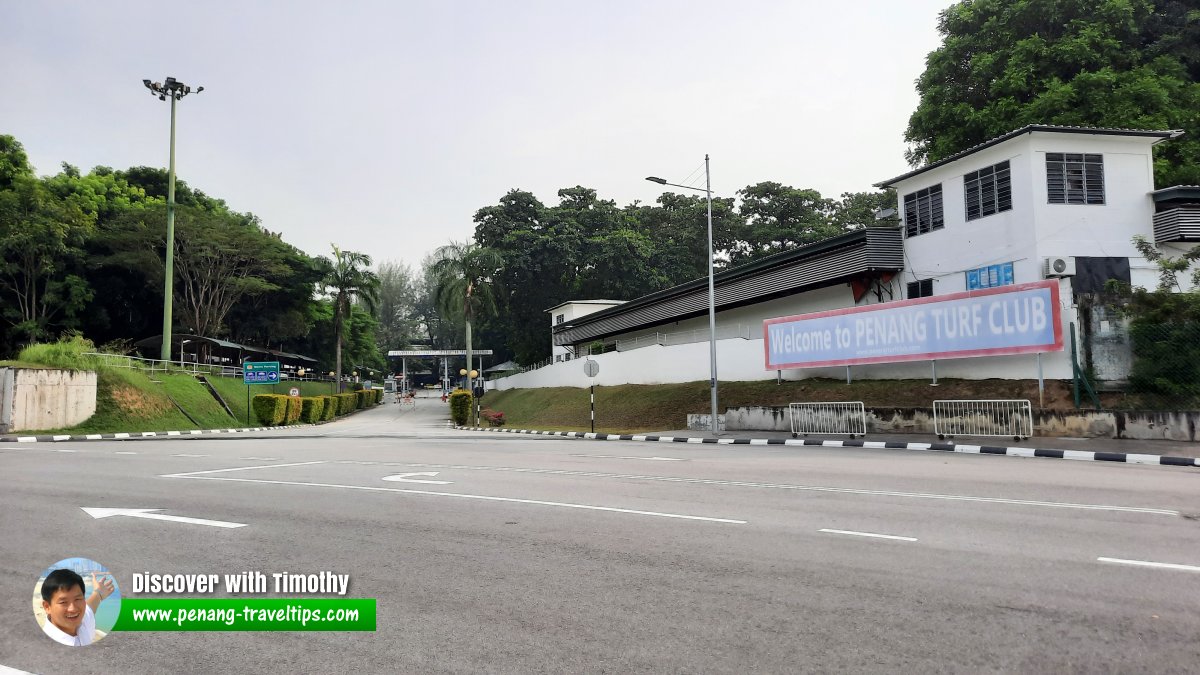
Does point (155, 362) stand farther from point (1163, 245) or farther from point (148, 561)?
point (1163, 245)

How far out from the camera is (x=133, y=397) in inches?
1286

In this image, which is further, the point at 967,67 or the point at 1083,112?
the point at 967,67

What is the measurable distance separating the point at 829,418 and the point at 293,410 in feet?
110

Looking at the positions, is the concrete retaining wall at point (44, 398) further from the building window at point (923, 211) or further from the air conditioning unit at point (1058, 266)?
the air conditioning unit at point (1058, 266)

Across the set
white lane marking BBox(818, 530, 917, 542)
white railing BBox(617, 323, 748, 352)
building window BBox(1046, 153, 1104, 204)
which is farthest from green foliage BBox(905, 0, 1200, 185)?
white lane marking BBox(818, 530, 917, 542)

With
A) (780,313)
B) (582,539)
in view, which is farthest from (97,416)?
(582,539)

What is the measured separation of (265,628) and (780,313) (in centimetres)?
2917

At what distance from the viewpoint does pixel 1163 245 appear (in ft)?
72.0

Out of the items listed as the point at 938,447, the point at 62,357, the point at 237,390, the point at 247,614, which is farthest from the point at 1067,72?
the point at 237,390

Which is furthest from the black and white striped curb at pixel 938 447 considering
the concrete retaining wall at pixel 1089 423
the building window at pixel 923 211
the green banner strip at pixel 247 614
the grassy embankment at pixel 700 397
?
the green banner strip at pixel 247 614

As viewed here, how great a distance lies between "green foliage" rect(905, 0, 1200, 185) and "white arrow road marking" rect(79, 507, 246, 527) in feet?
94.9

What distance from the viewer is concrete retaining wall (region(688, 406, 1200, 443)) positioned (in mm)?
15961

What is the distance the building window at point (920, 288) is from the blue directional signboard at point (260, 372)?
3263cm

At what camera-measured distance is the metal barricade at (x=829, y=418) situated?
21.0 meters
